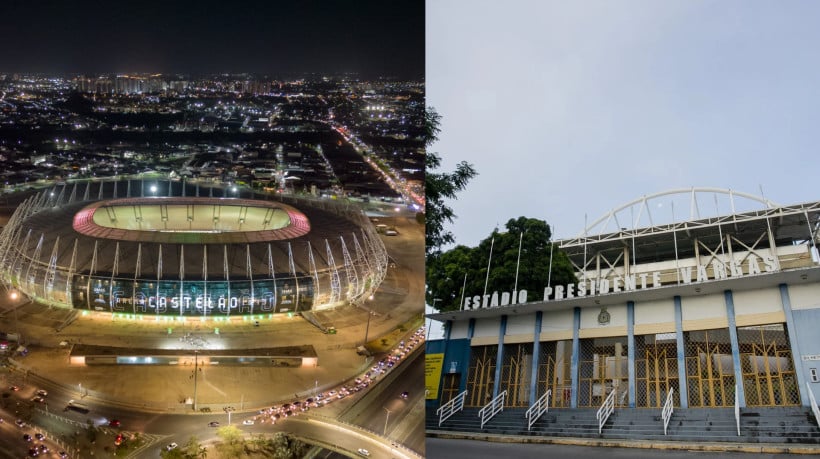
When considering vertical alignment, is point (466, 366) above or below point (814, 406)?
above

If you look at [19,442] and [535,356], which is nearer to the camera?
[19,442]

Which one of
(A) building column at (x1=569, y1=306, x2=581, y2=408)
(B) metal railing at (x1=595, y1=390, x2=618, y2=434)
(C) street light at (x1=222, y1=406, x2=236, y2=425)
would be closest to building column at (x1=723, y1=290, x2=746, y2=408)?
(B) metal railing at (x1=595, y1=390, x2=618, y2=434)

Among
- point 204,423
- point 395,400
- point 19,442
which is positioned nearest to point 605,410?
point 395,400

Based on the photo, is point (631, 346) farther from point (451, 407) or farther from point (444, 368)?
point (444, 368)

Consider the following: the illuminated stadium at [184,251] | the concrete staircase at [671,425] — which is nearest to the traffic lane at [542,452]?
the concrete staircase at [671,425]

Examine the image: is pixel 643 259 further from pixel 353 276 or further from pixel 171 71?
pixel 171 71

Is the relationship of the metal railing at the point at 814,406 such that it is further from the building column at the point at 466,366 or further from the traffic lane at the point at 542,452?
the building column at the point at 466,366

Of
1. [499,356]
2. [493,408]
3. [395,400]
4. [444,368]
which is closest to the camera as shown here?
[395,400]
